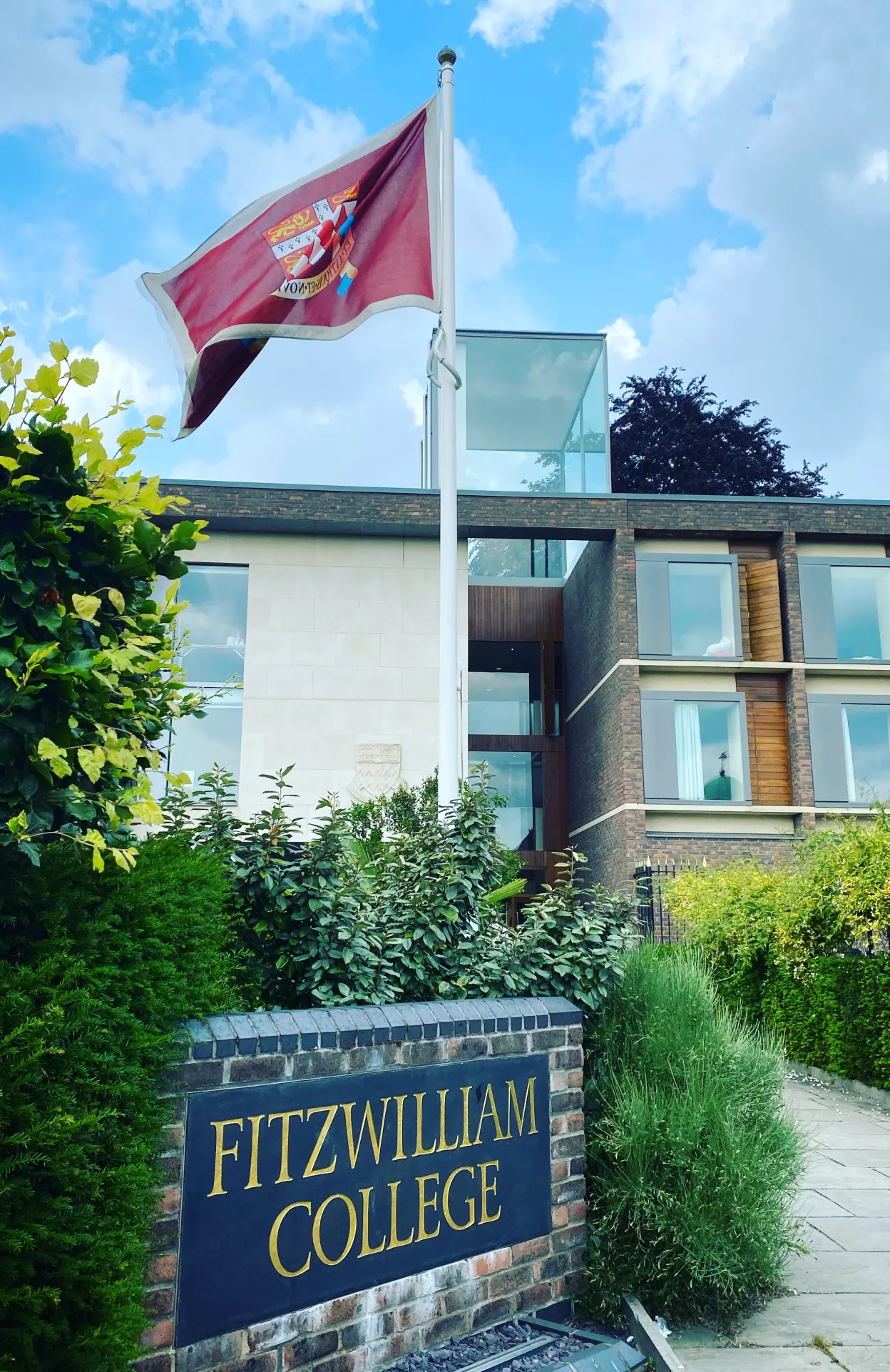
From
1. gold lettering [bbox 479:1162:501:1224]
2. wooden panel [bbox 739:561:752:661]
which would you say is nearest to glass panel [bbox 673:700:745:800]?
wooden panel [bbox 739:561:752:661]

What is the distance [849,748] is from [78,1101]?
20.5 m

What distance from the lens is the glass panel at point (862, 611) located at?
2166 centimetres

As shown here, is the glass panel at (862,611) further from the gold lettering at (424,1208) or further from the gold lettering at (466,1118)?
the gold lettering at (424,1208)

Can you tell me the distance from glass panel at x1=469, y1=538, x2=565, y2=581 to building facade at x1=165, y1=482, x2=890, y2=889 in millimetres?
2252

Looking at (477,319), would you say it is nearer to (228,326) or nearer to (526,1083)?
(228,326)

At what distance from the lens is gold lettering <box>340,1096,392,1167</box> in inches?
143

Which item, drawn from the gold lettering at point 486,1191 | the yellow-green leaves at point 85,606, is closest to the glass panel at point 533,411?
the gold lettering at point 486,1191

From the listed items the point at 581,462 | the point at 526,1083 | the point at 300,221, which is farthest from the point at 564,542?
the point at 526,1083

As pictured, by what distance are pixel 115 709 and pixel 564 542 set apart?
24.2 metres

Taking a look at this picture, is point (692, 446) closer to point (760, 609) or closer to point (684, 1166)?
point (760, 609)

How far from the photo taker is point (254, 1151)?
3340mm

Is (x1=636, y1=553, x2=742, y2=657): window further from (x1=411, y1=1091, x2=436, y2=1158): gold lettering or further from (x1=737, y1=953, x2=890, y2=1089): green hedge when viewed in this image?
(x1=411, y1=1091, x2=436, y2=1158): gold lettering

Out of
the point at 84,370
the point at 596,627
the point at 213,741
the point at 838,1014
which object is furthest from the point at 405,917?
the point at 596,627

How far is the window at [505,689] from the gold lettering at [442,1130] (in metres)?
20.0
